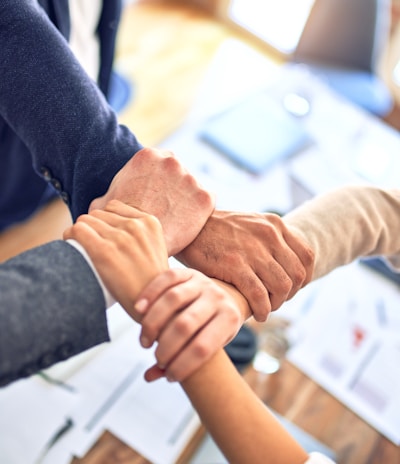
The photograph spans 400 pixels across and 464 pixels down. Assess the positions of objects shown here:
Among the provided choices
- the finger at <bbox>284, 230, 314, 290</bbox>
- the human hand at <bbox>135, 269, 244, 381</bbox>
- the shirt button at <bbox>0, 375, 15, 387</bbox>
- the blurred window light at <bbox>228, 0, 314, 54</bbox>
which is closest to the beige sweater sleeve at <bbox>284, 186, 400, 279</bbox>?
the finger at <bbox>284, 230, 314, 290</bbox>

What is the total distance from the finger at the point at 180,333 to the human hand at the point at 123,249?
6 cm

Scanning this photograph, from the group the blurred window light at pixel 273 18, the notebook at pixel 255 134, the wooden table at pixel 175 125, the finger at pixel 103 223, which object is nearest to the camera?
the finger at pixel 103 223

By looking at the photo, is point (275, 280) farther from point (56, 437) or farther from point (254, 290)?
point (56, 437)

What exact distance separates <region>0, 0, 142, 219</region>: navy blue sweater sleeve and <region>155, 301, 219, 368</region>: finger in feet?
1.02

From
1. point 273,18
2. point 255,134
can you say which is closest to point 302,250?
point 255,134

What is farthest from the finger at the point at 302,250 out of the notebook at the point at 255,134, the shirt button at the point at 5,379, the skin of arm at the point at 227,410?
the notebook at the point at 255,134

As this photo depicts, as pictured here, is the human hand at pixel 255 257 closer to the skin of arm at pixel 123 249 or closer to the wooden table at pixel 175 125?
the skin of arm at pixel 123 249

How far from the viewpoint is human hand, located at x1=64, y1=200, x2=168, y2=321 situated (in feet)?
1.81

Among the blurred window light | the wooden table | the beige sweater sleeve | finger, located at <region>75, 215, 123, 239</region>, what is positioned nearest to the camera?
finger, located at <region>75, 215, 123, 239</region>

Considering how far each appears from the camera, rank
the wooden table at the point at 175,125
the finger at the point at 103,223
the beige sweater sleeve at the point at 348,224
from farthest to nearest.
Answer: the wooden table at the point at 175,125, the beige sweater sleeve at the point at 348,224, the finger at the point at 103,223

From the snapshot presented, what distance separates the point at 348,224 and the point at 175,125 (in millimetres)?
1614

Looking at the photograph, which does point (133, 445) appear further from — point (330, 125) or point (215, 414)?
point (330, 125)

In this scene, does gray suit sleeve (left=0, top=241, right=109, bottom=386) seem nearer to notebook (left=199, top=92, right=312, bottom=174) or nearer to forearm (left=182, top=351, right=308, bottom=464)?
forearm (left=182, top=351, right=308, bottom=464)

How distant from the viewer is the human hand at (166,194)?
2.27 feet
